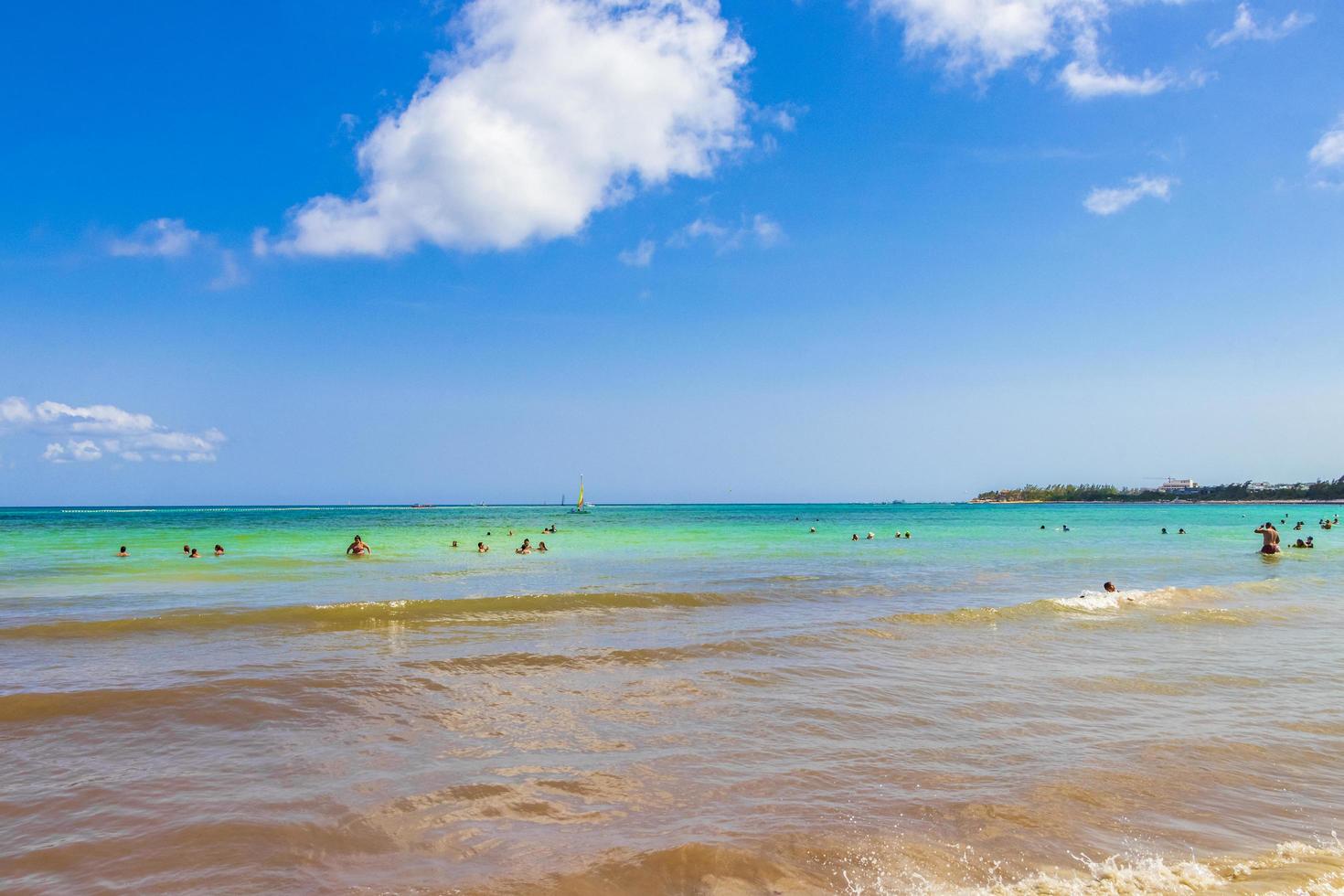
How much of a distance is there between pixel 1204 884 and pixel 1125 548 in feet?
143

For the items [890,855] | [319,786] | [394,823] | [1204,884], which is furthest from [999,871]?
[319,786]

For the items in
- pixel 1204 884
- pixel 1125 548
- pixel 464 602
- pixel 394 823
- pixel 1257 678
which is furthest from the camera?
pixel 1125 548

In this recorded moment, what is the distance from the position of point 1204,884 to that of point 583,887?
4403 mm

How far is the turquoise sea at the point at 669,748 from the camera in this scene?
5.39 meters

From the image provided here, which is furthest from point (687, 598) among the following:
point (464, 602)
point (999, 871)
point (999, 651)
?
point (999, 871)

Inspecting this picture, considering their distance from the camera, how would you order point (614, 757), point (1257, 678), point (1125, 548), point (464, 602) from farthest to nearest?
point (1125, 548), point (464, 602), point (1257, 678), point (614, 757)

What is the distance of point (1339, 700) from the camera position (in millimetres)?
9625

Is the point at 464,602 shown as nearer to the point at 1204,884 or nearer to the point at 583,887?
the point at 583,887

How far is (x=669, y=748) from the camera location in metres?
7.89

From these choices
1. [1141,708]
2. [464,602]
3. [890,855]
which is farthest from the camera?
[464,602]

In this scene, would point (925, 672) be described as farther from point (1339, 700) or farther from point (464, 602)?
point (464, 602)

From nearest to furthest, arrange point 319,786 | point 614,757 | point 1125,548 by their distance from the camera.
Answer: point 319,786 < point 614,757 < point 1125,548

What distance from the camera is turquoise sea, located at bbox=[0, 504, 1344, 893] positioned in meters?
5.39

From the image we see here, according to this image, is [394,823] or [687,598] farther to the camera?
[687,598]
